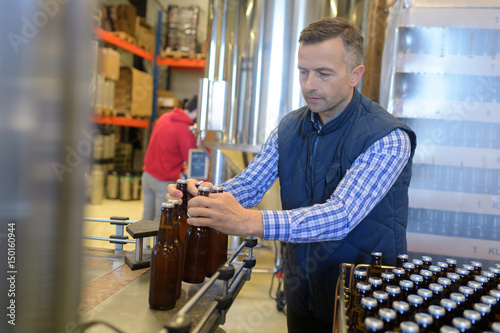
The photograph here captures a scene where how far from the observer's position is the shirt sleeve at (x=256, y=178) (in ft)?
6.54

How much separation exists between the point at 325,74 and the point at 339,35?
0.16 m

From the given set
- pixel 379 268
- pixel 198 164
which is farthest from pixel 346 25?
pixel 198 164

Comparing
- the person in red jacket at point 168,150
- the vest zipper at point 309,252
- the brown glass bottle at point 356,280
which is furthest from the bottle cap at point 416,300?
the person in red jacket at point 168,150

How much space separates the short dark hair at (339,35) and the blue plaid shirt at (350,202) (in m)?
0.37

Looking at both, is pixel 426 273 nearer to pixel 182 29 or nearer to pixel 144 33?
pixel 182 29

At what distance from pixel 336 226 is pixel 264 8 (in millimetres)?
2341

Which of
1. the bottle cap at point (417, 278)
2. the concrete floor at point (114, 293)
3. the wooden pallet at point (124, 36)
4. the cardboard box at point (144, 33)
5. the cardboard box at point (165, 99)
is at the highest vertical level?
the cardboard box at point (144, 33)

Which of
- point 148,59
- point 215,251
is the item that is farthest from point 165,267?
point 148,59

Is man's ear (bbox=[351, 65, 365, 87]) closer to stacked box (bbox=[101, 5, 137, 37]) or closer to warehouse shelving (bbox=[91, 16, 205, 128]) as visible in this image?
warehouse shelving (bbox=[91, 16, 205, 128])

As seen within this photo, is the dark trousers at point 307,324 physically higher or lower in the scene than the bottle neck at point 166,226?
lower

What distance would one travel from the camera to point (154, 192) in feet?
16.7

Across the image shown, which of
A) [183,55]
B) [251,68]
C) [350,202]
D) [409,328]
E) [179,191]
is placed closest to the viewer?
[409,328]

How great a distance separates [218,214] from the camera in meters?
1.36

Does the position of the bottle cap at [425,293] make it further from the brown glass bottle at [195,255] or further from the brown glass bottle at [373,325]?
the brown glass bottle at [195,255]
